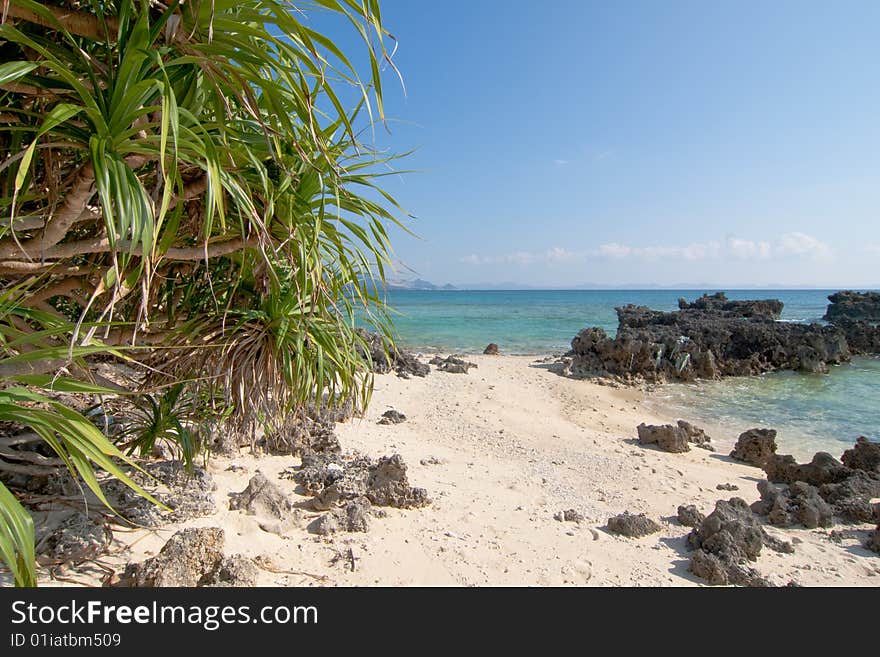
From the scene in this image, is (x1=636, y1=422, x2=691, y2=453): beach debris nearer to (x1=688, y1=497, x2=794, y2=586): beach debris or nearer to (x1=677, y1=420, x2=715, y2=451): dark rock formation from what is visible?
(x1=677, y1=420, x2=715, y2=451): dark rock formation

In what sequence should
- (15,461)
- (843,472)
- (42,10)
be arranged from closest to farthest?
(42,10), (15,461), (843,472)

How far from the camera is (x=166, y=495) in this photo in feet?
8.76

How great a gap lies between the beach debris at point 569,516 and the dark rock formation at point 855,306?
33.9m

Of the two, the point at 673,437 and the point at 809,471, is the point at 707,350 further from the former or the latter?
the point at 809,471

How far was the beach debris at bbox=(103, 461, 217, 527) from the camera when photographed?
8.15 ft

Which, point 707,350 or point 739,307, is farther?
point 739,307

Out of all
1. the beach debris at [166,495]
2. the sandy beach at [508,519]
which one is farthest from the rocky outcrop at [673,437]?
the beach debris at [166,495]

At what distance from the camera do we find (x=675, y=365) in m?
12.1

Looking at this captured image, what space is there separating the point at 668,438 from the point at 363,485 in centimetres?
431

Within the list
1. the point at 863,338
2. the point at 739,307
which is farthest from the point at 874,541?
the point at 739,307

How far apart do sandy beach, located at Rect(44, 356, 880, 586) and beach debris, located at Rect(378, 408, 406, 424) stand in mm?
153
